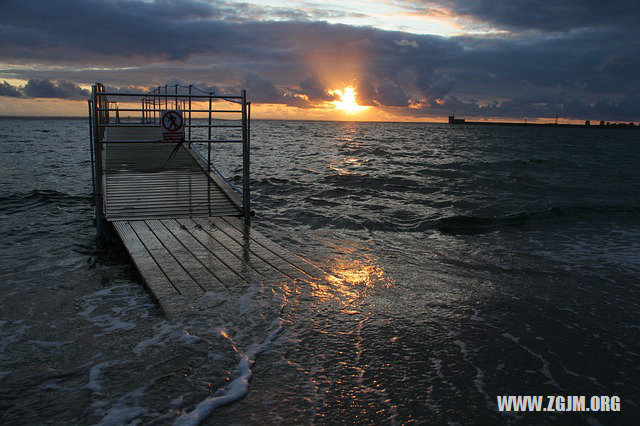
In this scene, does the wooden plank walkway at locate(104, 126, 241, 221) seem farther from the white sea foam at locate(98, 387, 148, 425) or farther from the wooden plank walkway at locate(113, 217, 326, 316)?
the white sea foam at locate(98, 387, 148, 425)

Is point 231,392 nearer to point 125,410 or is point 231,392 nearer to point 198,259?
point 125,410

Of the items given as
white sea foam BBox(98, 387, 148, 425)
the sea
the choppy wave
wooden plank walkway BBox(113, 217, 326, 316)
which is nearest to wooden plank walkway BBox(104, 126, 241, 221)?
wooden plank walkway BBox(113, 217, 326, 316)

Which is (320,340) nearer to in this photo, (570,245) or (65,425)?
(65,425)

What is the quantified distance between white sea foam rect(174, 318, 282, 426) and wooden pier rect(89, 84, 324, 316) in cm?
103

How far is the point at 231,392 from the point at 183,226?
4.79m

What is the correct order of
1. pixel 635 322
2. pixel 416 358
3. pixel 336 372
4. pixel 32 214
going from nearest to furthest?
pixel 336 372
pixel 416 358
pixel 635 322
pixel 32 214

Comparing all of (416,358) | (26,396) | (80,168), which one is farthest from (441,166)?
(26,396)

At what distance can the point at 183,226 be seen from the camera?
303 inches

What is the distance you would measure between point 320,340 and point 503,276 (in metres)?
3.94

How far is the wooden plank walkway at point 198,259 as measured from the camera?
5.21m

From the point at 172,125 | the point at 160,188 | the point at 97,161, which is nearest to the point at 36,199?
the point at 160,188

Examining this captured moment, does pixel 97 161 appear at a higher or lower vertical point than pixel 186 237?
higher

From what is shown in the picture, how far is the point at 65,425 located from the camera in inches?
119

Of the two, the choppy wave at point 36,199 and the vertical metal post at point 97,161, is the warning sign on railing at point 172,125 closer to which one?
the vertical metal post at point 97,161
